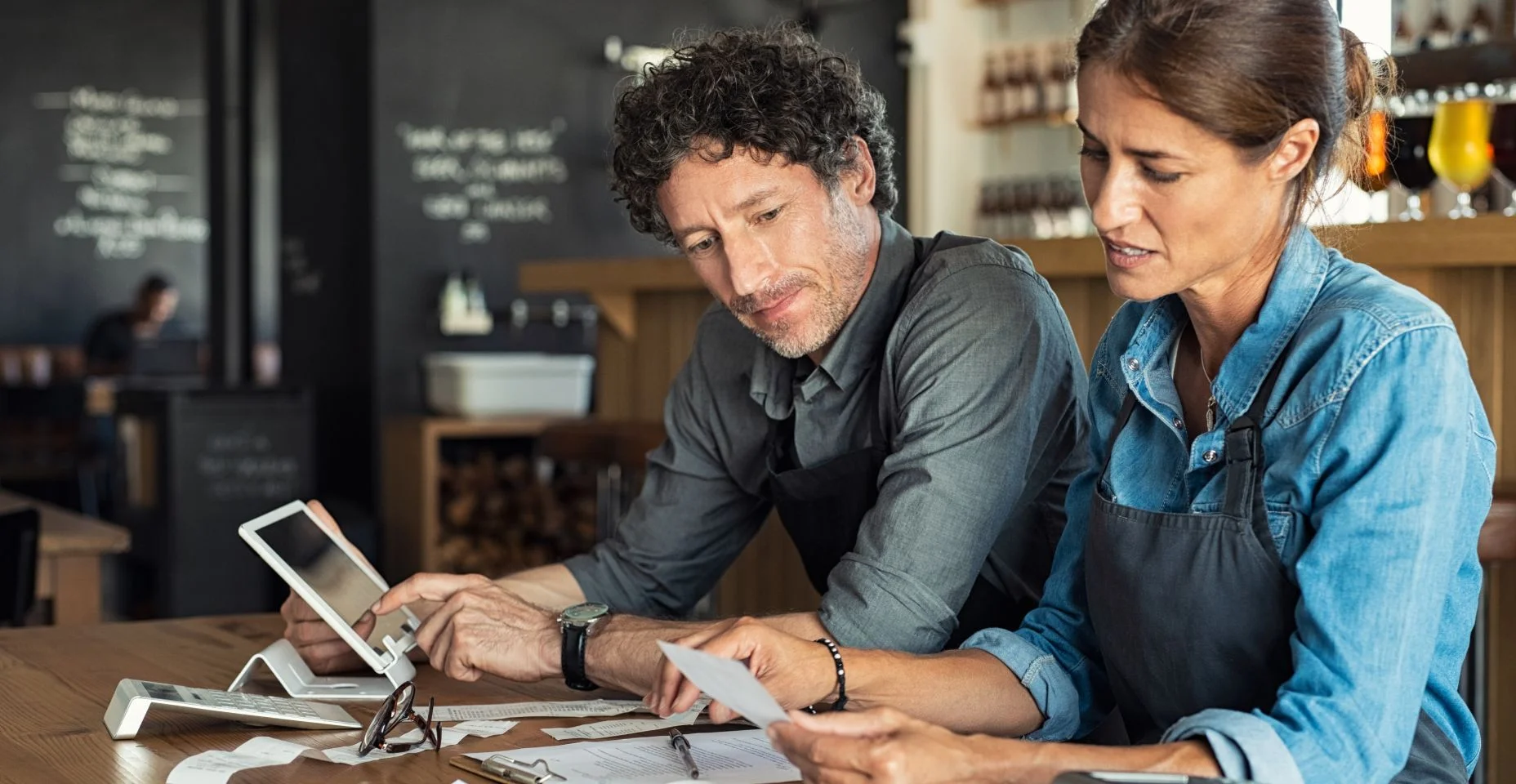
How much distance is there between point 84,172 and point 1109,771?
1009cm

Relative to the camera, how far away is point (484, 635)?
5.91 feet

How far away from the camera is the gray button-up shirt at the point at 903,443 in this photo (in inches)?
68.4

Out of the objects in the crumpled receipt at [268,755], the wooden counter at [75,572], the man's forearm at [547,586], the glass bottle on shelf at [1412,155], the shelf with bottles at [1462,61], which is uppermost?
the shelf with bottles at [1462,61]

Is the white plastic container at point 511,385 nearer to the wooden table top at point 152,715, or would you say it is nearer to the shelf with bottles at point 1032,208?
the shelf with bottles at point 1032,208

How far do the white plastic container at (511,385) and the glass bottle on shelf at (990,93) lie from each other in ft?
6.55

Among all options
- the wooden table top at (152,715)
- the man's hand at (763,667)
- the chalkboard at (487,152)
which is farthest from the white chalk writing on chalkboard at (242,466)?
the man's hand at (763,667)

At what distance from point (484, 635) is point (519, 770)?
16.7 inches

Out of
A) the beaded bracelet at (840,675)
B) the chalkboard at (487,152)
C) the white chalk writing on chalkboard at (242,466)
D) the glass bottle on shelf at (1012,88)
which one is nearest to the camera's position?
the beaded bracelet at (840,675)

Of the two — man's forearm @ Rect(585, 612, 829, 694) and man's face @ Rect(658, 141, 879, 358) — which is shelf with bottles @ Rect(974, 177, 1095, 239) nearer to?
man's face @ Rect(658, 141, 879, 358)

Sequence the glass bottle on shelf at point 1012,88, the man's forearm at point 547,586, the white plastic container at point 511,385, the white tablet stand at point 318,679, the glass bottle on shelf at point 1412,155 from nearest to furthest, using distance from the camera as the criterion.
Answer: the white tablet stand at point 318,679
the man's forearm at point 547,586
the glass bottle on shelf at point 1412,155
the white plastic container at point 511,385
the glass bottle on shelf at point 1012,88

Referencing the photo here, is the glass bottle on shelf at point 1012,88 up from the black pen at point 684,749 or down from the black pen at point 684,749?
up

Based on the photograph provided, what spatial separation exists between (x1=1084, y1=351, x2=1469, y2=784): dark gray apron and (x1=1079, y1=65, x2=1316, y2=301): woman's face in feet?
0.38

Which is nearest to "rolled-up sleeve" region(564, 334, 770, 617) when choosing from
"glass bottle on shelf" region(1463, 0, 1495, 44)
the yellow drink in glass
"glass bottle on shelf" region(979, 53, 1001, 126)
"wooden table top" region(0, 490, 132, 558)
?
the yellow drink in glass

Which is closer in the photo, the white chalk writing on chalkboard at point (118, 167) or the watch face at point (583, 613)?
the watch face at point (583, 613)
